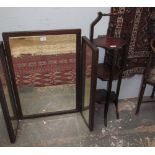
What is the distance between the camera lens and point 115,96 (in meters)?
2.18

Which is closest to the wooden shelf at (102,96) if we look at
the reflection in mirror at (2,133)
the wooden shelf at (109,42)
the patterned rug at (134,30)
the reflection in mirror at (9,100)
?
the patterned rug at (134,30)

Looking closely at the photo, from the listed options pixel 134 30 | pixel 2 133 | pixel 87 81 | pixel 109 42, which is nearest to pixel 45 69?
pixel 87 81

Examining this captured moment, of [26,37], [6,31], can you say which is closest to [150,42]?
[26,37]

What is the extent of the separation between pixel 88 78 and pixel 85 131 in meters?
0.53

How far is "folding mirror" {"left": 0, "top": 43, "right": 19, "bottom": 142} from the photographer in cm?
167

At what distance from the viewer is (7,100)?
72.7 inches

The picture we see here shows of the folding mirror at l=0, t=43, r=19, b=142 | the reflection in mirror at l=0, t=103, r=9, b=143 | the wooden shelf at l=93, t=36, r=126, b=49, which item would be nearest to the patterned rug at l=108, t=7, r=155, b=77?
the wooden shelf at l=93, t=36, r=126, b=49

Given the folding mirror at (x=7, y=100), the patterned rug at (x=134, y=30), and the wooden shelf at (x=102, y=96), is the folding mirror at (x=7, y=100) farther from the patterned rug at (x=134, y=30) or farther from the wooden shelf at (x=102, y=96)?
the patterned rug at (x=134, y=30)

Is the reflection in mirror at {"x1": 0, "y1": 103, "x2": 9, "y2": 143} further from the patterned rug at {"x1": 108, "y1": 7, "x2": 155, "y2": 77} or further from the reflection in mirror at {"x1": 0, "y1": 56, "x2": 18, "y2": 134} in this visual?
the patterned rug at {"x1": 108, "y1": 7, "x2": 155, "y2": 77}

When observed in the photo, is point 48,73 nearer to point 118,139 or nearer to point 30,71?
point 30,71

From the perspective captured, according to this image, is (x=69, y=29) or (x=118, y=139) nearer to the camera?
(x=69, y=29)

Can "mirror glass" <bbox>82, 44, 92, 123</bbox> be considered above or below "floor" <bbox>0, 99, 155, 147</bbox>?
above

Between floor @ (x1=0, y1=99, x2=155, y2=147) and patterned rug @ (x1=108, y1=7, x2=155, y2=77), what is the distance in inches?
22.4
